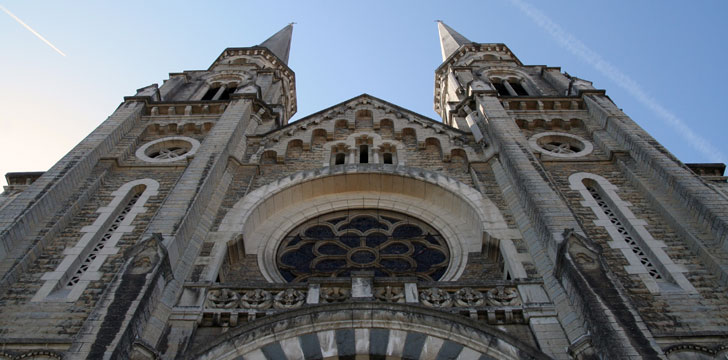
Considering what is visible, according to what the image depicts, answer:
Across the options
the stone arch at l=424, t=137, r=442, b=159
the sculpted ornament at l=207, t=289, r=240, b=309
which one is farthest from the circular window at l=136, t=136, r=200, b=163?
the sculpted ornament at l=207, t=289, r=240, b=309

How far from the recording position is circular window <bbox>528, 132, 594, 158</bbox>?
49.1 ft

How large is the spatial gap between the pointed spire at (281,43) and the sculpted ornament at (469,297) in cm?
2331

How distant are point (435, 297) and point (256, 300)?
9.05ft

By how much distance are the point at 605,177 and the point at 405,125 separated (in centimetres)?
592

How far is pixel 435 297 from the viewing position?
894cm

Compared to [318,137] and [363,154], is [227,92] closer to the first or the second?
[318,137]

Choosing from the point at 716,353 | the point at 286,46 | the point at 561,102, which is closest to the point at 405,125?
the point at 561,102

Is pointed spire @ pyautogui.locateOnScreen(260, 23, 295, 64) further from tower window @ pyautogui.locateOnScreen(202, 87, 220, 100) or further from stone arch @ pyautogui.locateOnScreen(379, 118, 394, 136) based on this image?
stone arch @ pyautogui.locateOnScreen(379, 118, 394, 136)

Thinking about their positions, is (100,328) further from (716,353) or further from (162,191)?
(716,353)

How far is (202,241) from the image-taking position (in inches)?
425

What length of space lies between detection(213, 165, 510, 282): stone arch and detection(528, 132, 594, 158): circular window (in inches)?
140

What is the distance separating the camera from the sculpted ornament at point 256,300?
877 cm

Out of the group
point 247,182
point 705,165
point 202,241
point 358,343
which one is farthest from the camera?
point 705,165

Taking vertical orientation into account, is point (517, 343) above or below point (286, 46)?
below
